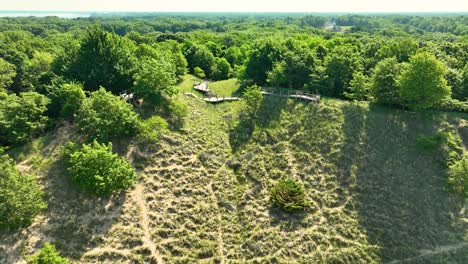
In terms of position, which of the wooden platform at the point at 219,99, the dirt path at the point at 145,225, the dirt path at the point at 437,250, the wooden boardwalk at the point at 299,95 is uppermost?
the wooden boardwalk at the point at 299,95

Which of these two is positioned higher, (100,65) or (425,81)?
(100,65)

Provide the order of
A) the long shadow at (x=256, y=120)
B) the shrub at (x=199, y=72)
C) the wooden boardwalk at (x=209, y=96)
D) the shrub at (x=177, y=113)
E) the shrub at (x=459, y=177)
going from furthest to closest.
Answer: the shrub at (x=199, y=72)
the wooden boardwalk at (x=209, y=96)
the long shadow at (x=256, y=120)
the shrub at (x=177, y=113)
the shrub at (x=459, y=177)

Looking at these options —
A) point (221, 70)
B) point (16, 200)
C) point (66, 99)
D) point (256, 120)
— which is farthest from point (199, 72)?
point (16, 200)

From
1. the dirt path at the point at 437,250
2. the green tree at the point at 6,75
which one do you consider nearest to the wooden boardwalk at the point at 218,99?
the dirt path at the point at 437,250

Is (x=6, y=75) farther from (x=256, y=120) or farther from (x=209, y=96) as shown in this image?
(x=256, y=120)

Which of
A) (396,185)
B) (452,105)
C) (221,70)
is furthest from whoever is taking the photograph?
(221,70)

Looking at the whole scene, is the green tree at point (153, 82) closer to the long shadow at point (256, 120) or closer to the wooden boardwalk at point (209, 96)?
the wooden boardwalk at point (209, 96)

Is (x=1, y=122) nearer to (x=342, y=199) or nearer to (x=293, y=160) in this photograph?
(x=293, y=160)

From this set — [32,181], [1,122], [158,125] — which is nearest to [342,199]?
[158,125]
